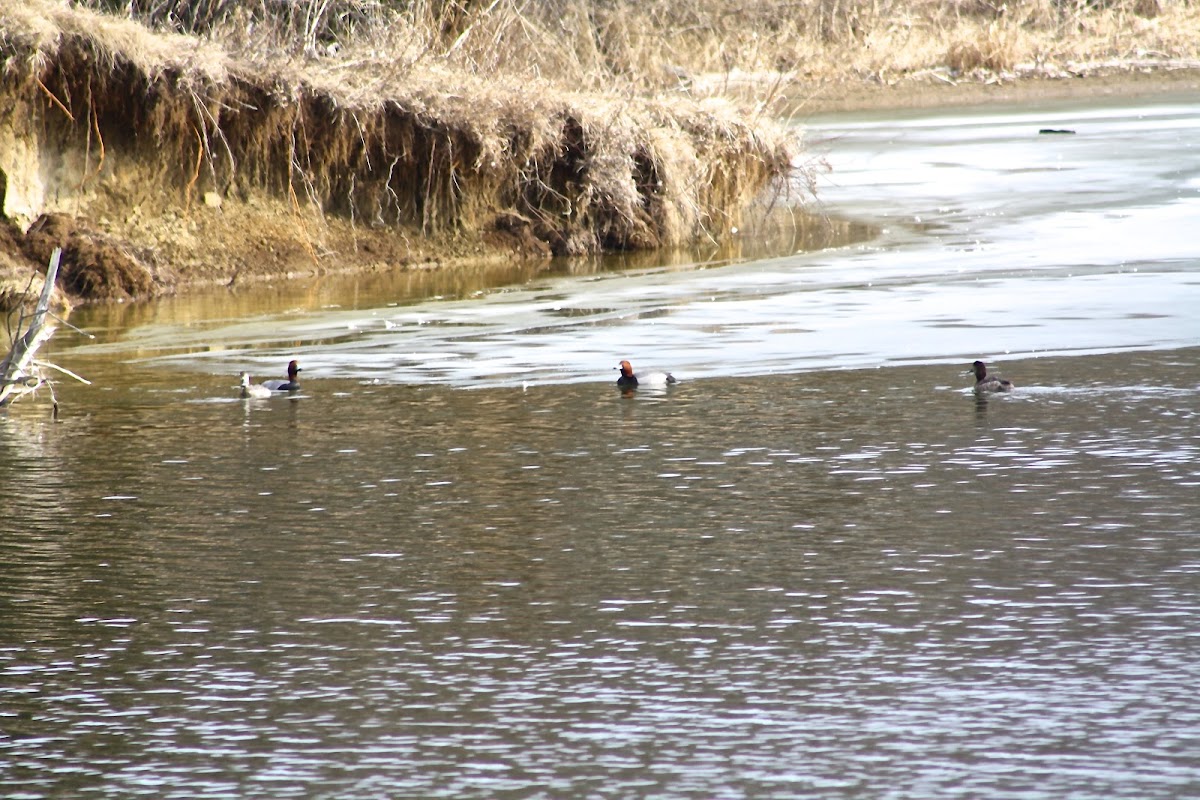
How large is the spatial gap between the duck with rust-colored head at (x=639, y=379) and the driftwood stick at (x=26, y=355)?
3.60 metres

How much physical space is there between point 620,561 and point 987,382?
173 inches

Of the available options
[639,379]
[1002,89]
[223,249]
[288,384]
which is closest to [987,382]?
[639,379]

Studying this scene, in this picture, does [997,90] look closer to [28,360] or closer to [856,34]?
[856,34]

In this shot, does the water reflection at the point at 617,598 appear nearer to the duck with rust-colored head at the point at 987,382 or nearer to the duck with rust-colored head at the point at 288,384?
the duck with rust-colored head at the point at 987,382

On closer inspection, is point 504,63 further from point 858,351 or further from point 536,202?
point 858,351

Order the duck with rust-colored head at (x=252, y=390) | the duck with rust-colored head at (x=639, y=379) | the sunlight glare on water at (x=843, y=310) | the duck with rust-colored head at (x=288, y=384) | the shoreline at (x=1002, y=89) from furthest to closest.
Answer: the shoreline at (x=1002, y=89) → the sunlight glare on water at (x=843, y=310) → the duck with rust-colored head at (x=288, y=384) → the duck with rust-colored head at (x=252, y=390) → the duck with rust-colored head at (x=639, y=379)

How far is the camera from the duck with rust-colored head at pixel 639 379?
42.7ft

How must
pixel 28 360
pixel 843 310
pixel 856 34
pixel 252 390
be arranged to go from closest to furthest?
pixel 28 360, pixel 252 390, pixel 843 310, pixel 856 34

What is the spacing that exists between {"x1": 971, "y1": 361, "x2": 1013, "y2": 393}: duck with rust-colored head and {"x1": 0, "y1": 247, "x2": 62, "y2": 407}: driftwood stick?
5728 millimetres

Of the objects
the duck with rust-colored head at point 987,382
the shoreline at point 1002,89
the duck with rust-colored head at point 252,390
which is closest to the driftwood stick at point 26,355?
the duck with rust-colored head at point 252,390

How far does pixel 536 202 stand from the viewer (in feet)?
75.0

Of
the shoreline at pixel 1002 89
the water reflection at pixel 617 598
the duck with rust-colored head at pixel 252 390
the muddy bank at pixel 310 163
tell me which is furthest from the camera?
the shoreline at pixel 1002 89

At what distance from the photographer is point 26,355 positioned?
41.9 ft

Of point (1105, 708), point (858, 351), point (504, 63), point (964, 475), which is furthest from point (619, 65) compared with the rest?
point (1105, 708)
